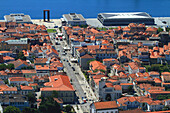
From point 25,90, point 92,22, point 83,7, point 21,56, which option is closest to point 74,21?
point 92,22

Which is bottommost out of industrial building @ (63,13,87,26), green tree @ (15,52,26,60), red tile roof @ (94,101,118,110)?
red tile roof @ (94,101,118,110)

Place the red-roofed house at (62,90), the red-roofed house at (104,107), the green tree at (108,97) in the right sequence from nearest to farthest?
the red-roofed house at (104,107), the red-roofed house at (62,90), the green tree at (108,97)

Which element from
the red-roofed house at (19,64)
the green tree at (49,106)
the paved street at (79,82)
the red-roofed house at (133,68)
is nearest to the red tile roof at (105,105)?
the paved street at (79,82)

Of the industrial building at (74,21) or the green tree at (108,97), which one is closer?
the green tree at (108,97)

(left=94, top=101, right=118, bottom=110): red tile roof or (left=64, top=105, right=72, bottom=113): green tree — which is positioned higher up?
(left=94, top=101, right=118, bottom=110): red tile roof

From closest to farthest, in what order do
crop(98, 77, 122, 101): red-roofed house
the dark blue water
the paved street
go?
the paved street
crop(98, 77, 122, 101): red-roofed house
the dark blue water

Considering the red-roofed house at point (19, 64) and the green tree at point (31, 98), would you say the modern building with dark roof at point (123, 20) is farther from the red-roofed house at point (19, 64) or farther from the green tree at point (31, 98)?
the green tree at point (31, 98)

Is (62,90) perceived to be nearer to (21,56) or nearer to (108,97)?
(108,97)

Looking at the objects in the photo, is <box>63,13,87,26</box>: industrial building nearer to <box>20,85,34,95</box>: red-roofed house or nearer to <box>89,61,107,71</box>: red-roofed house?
<box>89,61,107,71</box>: red-roofed house

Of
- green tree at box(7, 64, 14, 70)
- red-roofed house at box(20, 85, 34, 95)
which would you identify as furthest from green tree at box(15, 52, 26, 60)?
red-roofed house at box(20, 85, 34, 95)

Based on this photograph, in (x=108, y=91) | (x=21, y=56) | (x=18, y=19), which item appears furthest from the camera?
(x=18, y=19)
